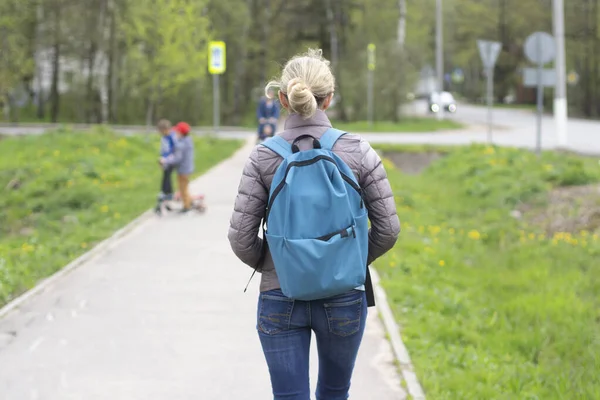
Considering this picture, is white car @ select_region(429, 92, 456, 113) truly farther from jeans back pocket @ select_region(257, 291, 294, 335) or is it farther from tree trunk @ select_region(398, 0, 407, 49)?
jeans back pocket @ select_region(257, 291, 294, 335)

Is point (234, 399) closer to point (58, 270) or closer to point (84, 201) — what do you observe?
point (58, 270)

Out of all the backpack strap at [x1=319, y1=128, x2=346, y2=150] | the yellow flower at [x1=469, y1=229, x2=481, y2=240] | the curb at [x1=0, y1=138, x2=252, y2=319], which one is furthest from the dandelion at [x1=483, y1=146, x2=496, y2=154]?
the backpack strap at [x1=319, y1=128, x2=346, y2=150]

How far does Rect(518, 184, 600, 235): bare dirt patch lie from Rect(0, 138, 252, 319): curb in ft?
17.3

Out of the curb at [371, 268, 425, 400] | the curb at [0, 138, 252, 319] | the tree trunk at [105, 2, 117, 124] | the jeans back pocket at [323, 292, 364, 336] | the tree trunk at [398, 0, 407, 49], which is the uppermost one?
the tree trunk at [398, 0, 407, 49]

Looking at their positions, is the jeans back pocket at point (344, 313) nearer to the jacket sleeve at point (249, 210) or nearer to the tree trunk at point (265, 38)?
the jacket sleeve at point (249, 210)

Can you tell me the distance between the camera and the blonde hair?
3275 mm

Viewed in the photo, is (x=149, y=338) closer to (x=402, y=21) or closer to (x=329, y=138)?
(x=329, y=138)

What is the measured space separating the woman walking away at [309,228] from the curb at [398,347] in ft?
6.36

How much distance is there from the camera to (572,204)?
40.5ft

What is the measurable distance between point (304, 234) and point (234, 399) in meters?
2.28

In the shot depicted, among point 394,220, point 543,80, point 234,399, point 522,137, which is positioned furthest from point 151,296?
point 522,137

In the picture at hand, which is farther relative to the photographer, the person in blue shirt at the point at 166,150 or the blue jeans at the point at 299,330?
the person in blue shirt at the point at 166,150

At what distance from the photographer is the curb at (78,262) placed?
7.32m

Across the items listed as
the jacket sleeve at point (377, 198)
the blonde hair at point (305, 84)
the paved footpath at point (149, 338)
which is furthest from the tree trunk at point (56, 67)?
the jacket sleeve at point (377, 198)
